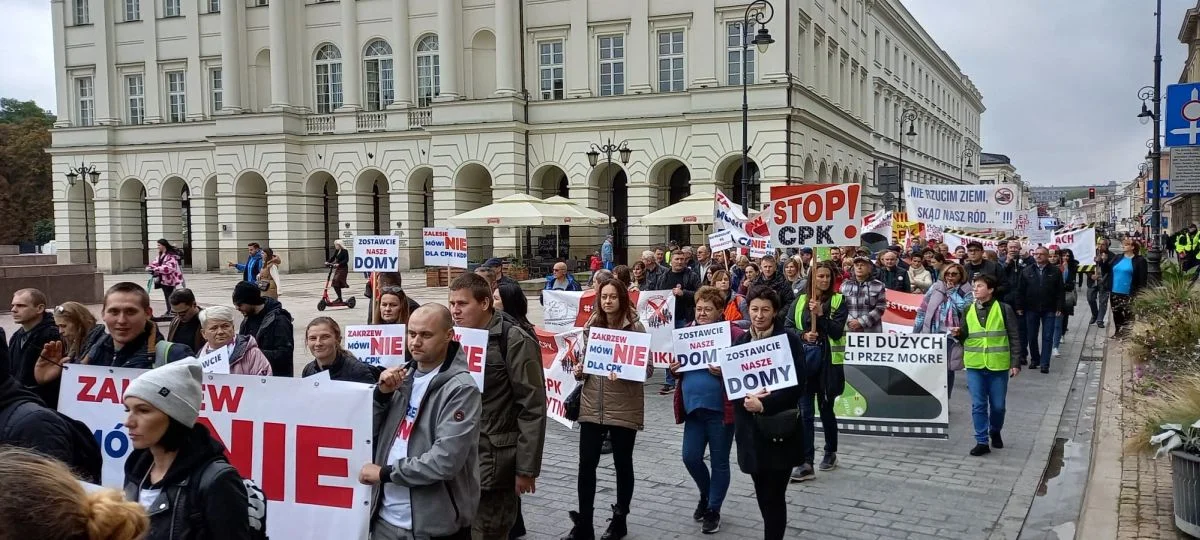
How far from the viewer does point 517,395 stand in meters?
5.08

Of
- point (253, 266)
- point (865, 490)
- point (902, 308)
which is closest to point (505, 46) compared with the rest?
point (253, 266)

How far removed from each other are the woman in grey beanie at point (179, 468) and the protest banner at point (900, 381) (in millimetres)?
7351

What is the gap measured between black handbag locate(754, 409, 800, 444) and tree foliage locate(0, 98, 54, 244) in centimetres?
7055

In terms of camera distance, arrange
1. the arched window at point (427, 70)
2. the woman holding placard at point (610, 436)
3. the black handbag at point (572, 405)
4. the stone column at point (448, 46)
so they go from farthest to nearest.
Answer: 1. the arched window at point (427, 70)
2. the stone column at point (448, 46)
3. the black handbag at point (572, 405)
4. the woman holding placard at point (610, 436)

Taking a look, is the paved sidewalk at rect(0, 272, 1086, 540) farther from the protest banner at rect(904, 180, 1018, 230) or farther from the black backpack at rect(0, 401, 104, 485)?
the protest banner at rect(904, 180, 1018, 230)

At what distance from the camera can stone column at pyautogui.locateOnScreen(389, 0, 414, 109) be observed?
39.6 meters

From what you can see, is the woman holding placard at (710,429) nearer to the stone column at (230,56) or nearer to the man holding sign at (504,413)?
the man holding sign at (504,413)

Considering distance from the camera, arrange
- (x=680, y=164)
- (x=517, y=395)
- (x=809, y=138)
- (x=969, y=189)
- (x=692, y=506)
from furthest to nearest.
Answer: (x=680, y=164) → (x=809, y=138) → (x=969, y=189) → (x=692, y=506) → (x=517, y=395)

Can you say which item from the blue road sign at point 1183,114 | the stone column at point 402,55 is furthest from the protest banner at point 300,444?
the stone column at point 402,55

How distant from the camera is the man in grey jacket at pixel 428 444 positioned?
393 centimetres

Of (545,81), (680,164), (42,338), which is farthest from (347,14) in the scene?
(42,338)

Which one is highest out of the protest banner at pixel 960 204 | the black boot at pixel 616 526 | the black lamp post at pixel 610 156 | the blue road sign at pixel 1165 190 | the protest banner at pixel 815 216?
the black lamp post at pixel 610 156

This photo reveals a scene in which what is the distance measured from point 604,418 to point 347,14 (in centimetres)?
3849

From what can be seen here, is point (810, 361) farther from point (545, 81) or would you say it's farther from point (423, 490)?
point (545, 81)
